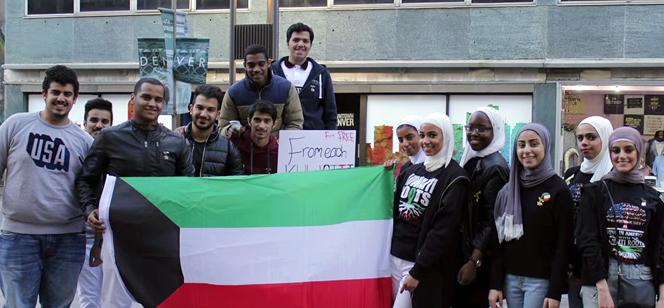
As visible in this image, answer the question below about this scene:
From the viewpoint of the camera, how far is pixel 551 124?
16328 millimetres

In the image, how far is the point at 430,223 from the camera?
4441 mm

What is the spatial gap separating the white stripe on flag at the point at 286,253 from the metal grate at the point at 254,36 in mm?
5165

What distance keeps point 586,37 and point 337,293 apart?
13.5 meters

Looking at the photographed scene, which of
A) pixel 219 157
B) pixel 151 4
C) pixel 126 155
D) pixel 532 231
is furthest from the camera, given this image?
pixel 151 4

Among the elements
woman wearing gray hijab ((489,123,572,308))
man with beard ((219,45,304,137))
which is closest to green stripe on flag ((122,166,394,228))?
woman wearing gray hijab ((489,123,572,308))

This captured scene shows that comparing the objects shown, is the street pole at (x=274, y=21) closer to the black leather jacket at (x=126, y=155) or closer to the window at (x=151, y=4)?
the black leather jacket at (x=126, y=155)

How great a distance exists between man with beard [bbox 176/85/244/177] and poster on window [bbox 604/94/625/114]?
12.9 metres

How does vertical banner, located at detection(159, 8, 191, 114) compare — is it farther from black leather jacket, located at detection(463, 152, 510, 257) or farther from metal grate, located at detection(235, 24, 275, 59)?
black leather jacket, located at detection(463, 152, 510, 257)

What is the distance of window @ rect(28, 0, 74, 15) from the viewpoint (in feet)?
63.0

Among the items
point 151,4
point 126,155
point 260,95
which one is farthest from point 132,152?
point 151,4

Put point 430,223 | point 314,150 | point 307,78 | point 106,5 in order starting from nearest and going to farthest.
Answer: point 430,223
point 314,150
point 307,78
point 106,5

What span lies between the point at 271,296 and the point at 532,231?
177cm

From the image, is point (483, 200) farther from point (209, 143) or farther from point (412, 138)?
point (209, 143)

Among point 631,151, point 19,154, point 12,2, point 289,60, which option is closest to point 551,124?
point 289,60
